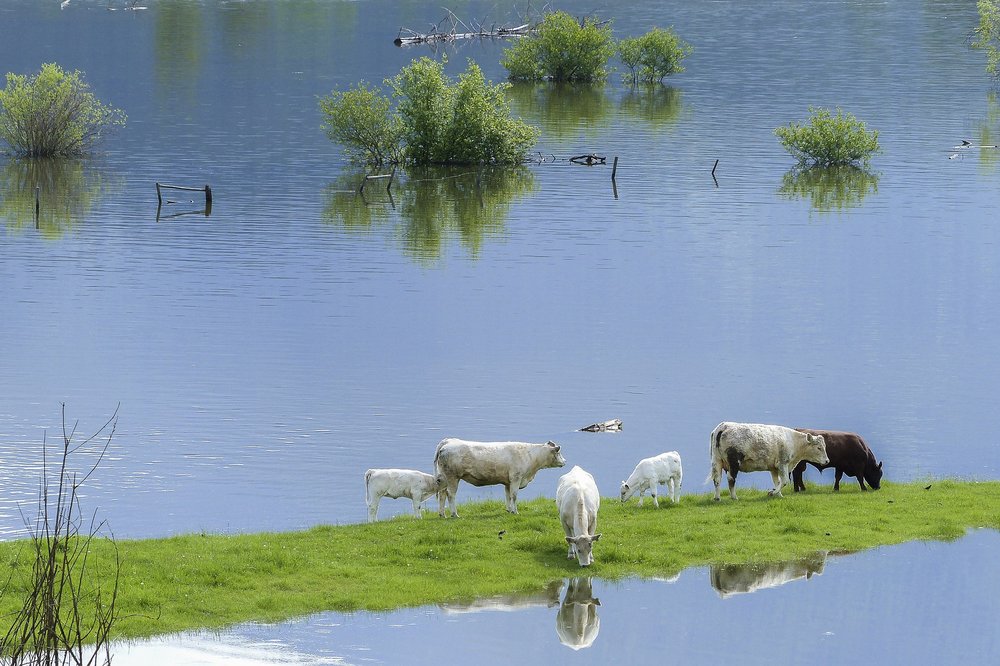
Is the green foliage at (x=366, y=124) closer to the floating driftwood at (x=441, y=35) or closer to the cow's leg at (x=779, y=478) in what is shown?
the cow's leg at (x=779, y=478)

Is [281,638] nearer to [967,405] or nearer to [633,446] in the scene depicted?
[633,446]

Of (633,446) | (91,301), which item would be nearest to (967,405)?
(633,446)

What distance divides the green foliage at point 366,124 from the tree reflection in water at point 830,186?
92.4ft

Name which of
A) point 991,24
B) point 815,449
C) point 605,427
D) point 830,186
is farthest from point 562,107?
point 815,449

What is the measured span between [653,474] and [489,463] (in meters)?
3.66

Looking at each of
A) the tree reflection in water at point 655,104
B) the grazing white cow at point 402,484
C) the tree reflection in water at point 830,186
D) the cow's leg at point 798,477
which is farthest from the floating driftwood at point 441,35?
the grazing white cow at point 402,484

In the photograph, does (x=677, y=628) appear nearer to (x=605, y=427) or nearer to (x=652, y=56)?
(x=605, y=427)

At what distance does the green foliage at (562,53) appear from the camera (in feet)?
504

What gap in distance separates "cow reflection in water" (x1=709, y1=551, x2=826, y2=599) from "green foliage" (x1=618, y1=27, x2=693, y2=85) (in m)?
136

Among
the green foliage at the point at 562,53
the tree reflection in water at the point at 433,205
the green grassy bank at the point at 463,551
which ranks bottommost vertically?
the green grassy bank at the point at 463,551

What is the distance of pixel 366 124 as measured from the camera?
105312 millimetres

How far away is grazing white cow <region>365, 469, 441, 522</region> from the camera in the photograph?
30594mm

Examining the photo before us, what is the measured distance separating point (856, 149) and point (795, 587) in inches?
3271

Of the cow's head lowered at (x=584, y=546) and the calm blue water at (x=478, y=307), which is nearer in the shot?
the cow's head lowered at (x=584, y=546)
